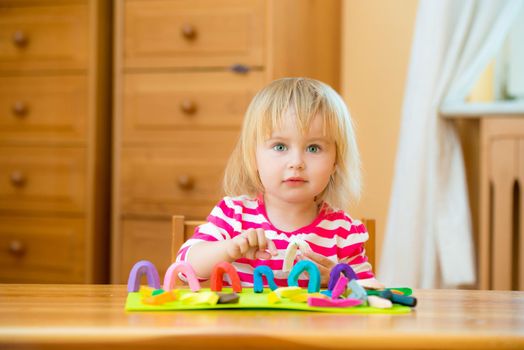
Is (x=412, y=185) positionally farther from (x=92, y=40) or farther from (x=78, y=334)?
(x=78, y=334)

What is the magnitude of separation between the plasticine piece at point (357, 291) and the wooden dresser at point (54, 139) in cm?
188

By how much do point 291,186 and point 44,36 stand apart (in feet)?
5.84

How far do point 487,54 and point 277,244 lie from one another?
5.24 feet

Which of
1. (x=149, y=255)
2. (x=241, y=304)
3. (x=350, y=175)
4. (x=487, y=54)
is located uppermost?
(x=487, y=54)

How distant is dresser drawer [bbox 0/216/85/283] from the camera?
8.35ft

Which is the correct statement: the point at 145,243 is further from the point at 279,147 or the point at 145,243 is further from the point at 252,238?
the point at 252,238

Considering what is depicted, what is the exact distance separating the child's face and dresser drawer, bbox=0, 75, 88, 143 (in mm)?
1620

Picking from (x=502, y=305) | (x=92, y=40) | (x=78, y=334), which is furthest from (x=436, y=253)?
(x=78, y=334)

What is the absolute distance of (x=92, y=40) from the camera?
2.52 metres

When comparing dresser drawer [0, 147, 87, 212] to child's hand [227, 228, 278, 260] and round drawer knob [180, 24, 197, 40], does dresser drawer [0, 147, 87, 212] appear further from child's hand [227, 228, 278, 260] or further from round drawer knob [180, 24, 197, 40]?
child's hand [227, 228, 278, 260]

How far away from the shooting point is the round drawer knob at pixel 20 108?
102 inches

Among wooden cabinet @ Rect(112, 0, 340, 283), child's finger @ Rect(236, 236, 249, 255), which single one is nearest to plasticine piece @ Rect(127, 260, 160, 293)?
child's finger @ Rect(236, 236, 249, 255)

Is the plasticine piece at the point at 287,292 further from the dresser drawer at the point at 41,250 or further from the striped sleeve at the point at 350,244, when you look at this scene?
the dresser drawer at the point at 41,250

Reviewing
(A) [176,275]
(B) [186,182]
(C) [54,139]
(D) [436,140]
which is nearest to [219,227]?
(A) [176,275]
